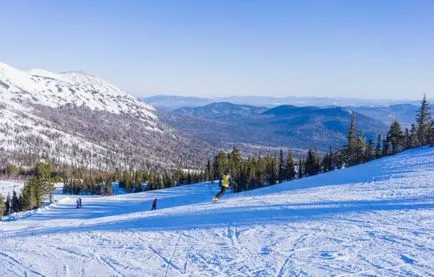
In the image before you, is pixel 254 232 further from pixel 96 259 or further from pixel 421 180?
pixel 421 180

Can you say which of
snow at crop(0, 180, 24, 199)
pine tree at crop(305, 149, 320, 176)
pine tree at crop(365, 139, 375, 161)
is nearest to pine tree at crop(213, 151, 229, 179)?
pine tree at crop(305, 149, 320, 176)

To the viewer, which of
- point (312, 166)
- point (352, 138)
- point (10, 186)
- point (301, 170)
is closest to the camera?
point (352, 138)

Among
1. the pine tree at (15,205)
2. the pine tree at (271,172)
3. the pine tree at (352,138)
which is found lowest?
the pine tree at (15,205)

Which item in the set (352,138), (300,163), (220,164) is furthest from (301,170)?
(220,164)

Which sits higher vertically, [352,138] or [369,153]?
[352,138]

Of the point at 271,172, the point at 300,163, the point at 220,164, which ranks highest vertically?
the point at 300,163

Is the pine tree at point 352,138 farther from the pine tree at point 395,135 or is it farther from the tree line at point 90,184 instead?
the tree line at point 90,184

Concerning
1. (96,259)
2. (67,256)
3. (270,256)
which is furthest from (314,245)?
(67,256)

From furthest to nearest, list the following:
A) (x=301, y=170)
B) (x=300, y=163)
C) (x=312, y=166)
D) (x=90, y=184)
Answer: (x=90, y=184) < (x=301, y=170) < (x=300, y=163) < (x=312, y=166)

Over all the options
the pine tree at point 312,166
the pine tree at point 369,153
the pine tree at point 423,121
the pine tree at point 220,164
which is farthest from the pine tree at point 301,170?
the pine tree at point 423,121

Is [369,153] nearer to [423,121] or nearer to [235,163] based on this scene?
[423,121]

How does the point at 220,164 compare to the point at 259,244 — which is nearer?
the point at 259,244

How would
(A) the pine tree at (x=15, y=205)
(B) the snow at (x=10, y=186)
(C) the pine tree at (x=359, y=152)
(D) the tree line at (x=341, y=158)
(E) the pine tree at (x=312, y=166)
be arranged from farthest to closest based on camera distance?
1. (B) the snow at (x=10, y=186)
2. (E) the pine tree at (x=312, y=166)
3. (A) the pine tree at (x=15, y=205)
4. (C) the pine tree at (x=359, y=152)
5. (D) the tree line at (x=341, y=158)

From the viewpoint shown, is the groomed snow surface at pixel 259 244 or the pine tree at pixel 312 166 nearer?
the groomed snow surface at pixel 259 244
